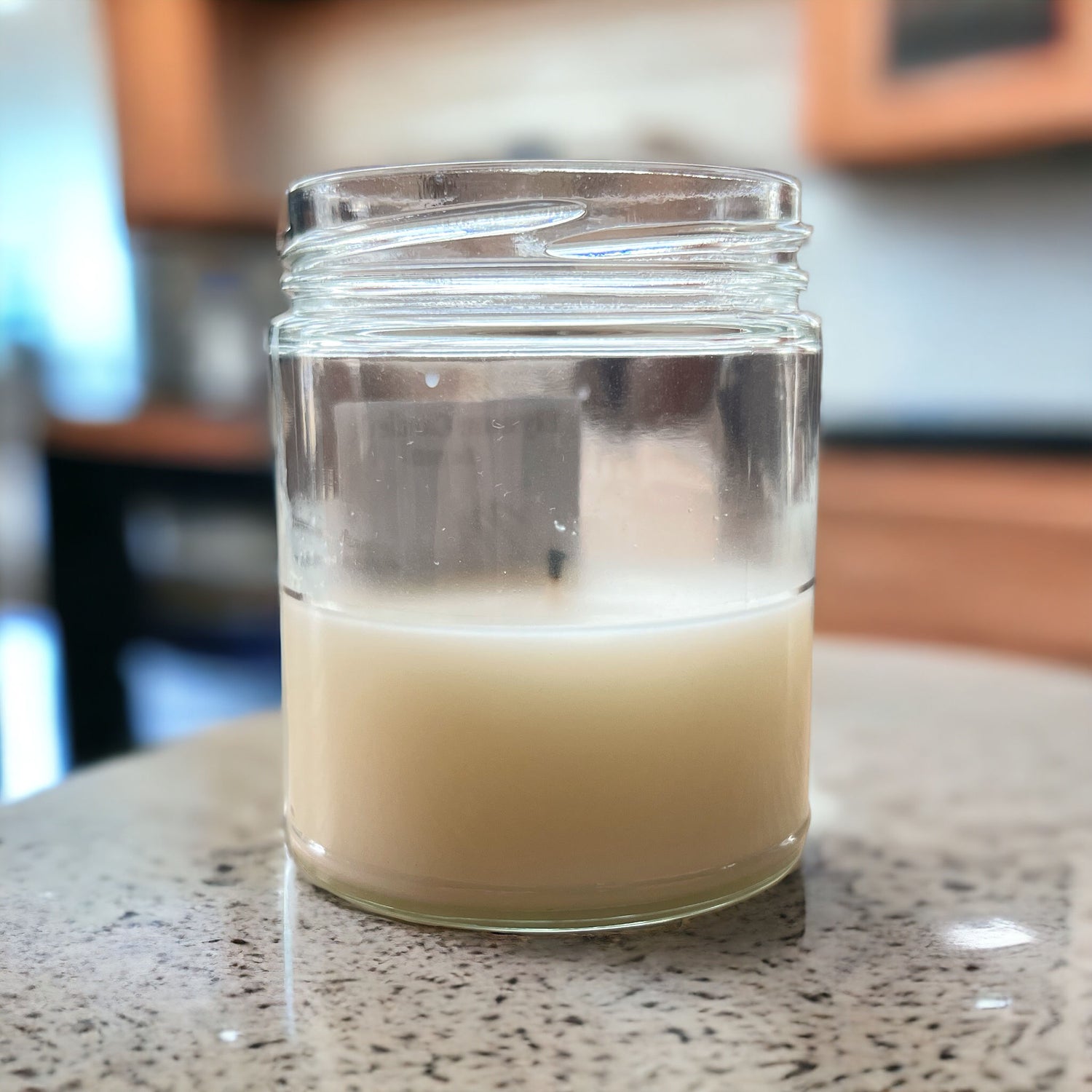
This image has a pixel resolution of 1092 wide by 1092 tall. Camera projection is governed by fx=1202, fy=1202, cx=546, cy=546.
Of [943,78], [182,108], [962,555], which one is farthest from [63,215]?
[962,555]

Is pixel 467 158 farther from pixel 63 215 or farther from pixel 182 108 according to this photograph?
pixel 63 215

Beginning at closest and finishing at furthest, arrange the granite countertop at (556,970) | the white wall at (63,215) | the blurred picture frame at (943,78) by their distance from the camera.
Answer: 1. the granite countertop at (556,970)
2. the blurred picture frame at (943,78)
3. the white wall at (63,215)

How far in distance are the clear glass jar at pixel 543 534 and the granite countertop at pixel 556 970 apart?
0.03m

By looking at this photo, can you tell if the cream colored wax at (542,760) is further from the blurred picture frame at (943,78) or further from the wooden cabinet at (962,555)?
the blurred picture frame at (943,78)

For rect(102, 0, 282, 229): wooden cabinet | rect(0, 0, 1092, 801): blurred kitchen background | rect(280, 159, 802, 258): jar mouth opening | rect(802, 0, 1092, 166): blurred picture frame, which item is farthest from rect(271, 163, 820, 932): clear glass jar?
rect(102, 0, 282, 229): wooden cabinet

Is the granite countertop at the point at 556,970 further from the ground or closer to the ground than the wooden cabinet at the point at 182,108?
closer to the ground

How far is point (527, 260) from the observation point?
391 mm

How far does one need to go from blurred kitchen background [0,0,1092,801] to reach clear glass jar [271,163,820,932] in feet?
3.52

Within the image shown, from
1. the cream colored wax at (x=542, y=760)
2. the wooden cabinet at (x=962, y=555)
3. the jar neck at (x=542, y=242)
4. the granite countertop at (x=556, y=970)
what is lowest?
the wooden cabinet at (x=962, y=555)

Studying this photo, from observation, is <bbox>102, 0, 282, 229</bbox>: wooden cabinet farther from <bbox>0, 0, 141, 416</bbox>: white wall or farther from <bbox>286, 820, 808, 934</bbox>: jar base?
<bbox>286, 820, 808, 934</bbox>: jar base

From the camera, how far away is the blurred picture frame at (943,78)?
1541 millimetres

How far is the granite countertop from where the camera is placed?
0.32 metres

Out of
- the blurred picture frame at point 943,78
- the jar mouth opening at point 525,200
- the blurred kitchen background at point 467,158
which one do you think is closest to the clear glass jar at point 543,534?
the jar mouth opening at point 525,200

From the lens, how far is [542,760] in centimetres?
39
